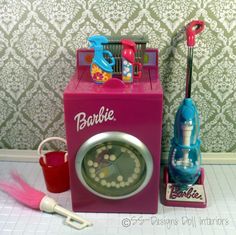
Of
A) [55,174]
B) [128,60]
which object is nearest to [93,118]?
[128,60]

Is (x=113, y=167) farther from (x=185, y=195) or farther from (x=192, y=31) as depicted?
(x=192, y=31)

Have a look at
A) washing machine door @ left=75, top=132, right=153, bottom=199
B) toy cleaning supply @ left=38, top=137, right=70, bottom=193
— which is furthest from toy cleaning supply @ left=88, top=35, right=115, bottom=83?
toy cleaning supply @ left=38, top=137, right=70, bottom=193

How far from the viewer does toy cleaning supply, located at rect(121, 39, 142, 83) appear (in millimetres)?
1158

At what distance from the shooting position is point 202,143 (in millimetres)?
1562

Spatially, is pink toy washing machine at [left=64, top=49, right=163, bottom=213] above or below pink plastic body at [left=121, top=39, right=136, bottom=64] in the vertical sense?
below

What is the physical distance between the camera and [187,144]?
130cm

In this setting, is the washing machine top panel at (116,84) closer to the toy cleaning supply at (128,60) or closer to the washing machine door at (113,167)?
the toy cleaning supply at (128,60)

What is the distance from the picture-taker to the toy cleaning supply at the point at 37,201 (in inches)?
48.0

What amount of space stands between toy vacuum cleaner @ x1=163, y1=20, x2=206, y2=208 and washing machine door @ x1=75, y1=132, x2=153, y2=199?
6.6 inches

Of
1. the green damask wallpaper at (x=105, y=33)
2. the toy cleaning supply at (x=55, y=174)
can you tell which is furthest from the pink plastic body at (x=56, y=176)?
the green damask wallpaper at (x=105, y=33)

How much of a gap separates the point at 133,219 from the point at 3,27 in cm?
84

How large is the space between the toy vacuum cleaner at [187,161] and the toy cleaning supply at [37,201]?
0.32 m

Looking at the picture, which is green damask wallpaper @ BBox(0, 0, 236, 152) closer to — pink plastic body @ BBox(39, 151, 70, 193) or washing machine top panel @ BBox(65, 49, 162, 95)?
washing machine top panel @ BBox(65, 49, 162, 95)

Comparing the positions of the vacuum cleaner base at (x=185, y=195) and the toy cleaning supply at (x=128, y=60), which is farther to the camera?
the vacuum cleaner base at (x=185, y=195)
